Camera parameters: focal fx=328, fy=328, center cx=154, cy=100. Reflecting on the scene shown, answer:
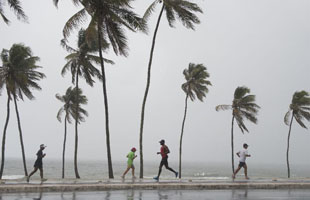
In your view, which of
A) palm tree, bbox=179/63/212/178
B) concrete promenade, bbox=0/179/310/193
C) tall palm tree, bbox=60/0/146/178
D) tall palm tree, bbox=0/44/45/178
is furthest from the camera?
palm tree, bbox=179/63/212/178

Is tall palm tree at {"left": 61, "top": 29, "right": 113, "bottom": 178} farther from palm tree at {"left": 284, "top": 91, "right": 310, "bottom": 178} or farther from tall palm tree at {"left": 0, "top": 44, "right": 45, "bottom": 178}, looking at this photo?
palm tree at {"left": 284, "top": 91, "right": 310, "bottom": 178}

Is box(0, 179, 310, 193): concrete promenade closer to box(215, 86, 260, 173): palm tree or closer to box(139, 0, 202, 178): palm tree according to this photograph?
box(139, 0, 202, 178): palm tree

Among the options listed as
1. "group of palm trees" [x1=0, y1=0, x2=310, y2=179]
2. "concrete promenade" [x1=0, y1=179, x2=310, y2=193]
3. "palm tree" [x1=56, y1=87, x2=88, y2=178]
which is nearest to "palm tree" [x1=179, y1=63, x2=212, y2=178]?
"group of palm trees" [x1=0, y1=0, x2=310, y2=179]

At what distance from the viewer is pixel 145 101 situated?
880 inches

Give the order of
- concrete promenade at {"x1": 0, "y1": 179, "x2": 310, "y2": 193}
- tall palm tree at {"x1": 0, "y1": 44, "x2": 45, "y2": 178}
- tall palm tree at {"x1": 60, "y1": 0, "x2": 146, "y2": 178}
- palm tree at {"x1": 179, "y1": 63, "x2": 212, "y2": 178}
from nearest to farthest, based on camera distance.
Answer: concrete promenade at {"x1": 0, "y1": 179, "x2": 310, "y2": 193} → tall palm tree at {"x1": 60, "y1": 0, "x2": 146, "y2": 178} → tall palm tree at {"x1": 0, "y1": 44, "x2": 45, "y2": 178} → palm tree at {"x1": 179, "y1": 63, "x2": 212, "y2": 178}

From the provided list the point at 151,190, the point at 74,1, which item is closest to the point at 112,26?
the point at 74,1

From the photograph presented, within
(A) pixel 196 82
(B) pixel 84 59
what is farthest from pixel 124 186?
(A) pixel 196 82

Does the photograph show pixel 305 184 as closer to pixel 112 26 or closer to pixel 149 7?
pixel 112 26

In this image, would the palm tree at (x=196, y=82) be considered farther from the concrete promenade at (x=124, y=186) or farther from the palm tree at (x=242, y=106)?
the concrete promenade at (x=124, y=186)

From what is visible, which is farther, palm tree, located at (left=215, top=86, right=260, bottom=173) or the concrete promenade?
palm tree, located at (left=215, top=86, right=260, bottom=173)

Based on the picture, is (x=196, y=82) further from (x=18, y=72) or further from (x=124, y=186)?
(x=124, y=186)

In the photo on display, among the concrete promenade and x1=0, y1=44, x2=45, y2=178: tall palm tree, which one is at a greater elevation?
x1=0, y1=44, x2=45, y2=178: tall palm tree

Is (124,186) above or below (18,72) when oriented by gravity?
below

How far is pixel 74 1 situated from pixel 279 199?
1466 centimetres
